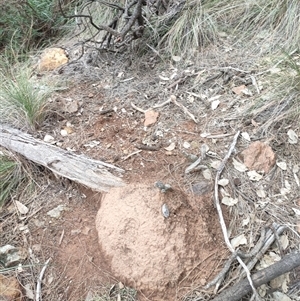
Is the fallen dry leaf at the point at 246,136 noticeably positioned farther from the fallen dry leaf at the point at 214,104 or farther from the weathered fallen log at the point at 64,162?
the weathered fallen log at the point at 64,162

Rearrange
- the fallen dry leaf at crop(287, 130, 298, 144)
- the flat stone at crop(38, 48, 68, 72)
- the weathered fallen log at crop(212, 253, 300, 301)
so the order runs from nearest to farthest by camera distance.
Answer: the weathered fallen log at crop(212, 253, 300, 301) → the fallen dry leaf at crop(287, 130, 298, 144) → the flat stone at crop(38, 48, 68, 72)

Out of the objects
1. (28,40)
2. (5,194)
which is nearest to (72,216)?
(5,194)

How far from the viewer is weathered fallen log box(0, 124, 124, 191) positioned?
1979 mm

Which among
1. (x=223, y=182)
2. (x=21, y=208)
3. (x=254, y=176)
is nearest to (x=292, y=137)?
(x=254, y=176)

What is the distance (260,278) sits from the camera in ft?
5.40

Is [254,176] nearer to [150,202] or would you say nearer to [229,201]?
[229,201]

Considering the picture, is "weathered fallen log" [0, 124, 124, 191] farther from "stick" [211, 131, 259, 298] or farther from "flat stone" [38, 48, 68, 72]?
"flat stone" [38, 48, 68, 72]

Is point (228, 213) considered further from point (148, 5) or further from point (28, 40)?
point (28, 40)

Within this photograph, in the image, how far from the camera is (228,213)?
189 centimetres

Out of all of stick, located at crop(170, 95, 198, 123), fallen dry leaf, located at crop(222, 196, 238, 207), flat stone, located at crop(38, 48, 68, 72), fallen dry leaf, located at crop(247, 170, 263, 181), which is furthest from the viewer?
flat stone, located at crop(38, 48, 68, 72)

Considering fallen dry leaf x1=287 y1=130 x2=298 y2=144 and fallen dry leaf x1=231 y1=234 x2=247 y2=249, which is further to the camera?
fallen dry leaf x1=287 y1=130 x2=298 y2=144

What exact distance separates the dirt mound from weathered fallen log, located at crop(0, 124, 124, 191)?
12cm

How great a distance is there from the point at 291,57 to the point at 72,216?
1.47 meters

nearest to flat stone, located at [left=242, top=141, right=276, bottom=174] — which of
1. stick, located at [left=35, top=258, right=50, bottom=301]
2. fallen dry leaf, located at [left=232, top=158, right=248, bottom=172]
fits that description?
fallen dry leaf, located at [left=232, top=158, right=248, bottom=172]
